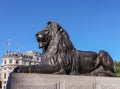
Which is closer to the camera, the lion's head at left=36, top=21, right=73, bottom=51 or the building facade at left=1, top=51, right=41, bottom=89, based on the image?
the lion's head at left=36, top=21, right=73, bottom=51

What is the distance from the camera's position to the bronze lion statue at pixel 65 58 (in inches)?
358

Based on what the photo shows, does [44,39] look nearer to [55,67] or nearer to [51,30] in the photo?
[51,30]

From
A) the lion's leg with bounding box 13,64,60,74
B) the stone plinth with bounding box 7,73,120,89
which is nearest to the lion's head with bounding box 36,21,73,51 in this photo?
the lion's leg with bounding box 13,64,60,74

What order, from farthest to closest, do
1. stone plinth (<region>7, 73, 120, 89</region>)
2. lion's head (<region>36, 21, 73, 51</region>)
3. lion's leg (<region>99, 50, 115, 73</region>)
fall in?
1. lion's leg (<region>99, 50, 115, 73</region>)
2. lion's head (<region>36, 21, 73, 51</region>)
3. stone plinth (<region>7, 73, 120, 89</region>)

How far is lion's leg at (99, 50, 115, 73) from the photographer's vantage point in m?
10.1

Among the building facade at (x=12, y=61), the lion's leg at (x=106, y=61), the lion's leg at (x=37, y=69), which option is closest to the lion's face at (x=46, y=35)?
the lion's leg at (x=37, y=69)

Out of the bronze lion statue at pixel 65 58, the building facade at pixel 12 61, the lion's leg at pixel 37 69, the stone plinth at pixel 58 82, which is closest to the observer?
the stone plinth at pixel 58 82

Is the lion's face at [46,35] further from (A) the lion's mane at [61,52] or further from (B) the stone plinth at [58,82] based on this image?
(B) the stone plinth at [58,82]

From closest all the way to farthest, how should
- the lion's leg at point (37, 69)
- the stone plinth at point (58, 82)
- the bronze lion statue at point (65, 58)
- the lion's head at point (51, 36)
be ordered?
the stone plinth at point (58, 82), the lion's leg at point (37, 69), the bronze lion statue at point (65, 58), the lion's head at point (51, 36)

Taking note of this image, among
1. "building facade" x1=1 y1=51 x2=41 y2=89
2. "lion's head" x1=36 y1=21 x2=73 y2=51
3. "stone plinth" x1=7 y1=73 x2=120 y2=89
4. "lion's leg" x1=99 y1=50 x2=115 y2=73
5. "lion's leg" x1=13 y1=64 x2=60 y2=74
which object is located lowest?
"stone plinth" x1=7 y1=73 x2=120 y2=89

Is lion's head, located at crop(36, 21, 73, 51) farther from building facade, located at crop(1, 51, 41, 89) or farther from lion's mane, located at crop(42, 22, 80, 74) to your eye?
building facade, located at crop(1, 51, 41, 89)

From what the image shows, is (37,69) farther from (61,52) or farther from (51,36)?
(51,36)

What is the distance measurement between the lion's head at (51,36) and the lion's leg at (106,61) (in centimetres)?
103

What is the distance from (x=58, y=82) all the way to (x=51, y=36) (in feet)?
5.17
